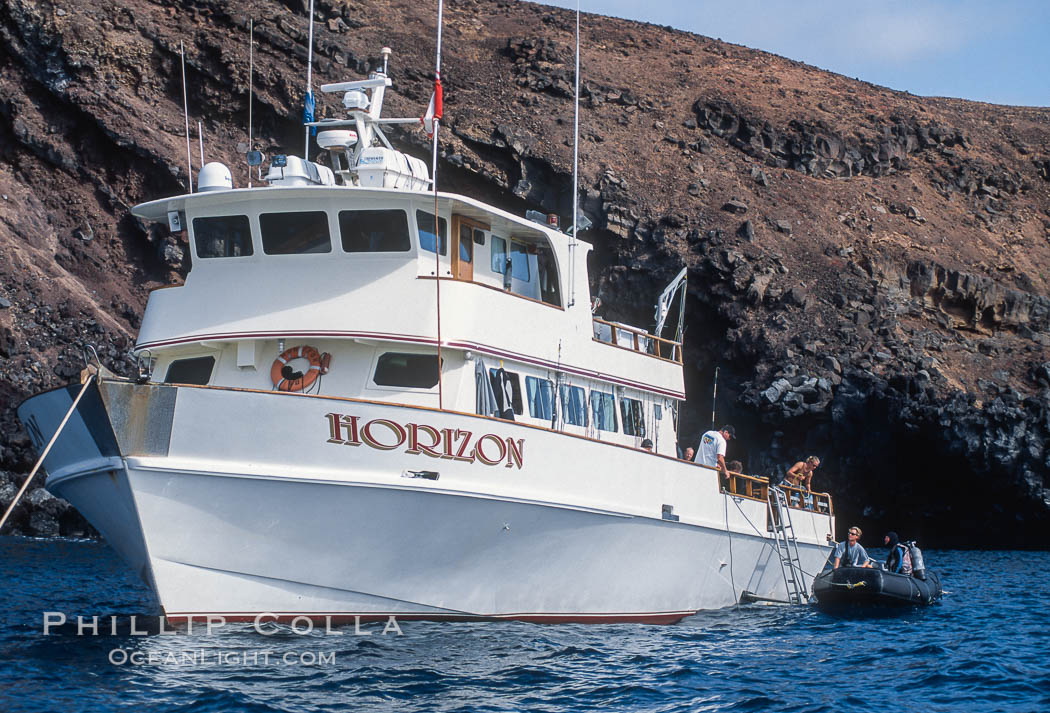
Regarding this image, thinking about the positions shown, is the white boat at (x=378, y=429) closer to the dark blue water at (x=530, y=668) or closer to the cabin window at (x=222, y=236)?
the cabin window at (x=222, y=236)

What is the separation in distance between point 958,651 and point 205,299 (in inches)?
413

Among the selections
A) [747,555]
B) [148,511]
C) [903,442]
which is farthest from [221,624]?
[903,442]

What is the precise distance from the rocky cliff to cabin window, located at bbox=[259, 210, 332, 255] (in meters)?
18.8

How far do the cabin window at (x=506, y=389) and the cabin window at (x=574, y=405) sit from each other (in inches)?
39.4

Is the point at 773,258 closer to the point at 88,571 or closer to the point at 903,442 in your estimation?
the point at 903,442

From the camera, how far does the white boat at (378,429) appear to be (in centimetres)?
1132

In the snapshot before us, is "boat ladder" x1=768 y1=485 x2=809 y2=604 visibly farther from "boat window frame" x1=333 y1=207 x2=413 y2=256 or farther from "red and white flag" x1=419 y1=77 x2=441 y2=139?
"red and white flag" x1=419 y1=77 x2=441 y2=139

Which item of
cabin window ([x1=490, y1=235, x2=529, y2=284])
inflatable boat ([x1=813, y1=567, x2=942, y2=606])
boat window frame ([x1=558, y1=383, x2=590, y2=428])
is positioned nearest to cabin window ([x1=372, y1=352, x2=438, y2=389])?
cabin window ([x1=490, y1=235, x2=529, y2=284])

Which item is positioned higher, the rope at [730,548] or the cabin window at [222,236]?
the cabin window at [222,236]

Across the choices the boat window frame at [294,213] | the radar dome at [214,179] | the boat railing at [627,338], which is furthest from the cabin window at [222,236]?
the boat railing at [627,338]

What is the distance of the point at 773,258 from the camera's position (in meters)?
39.4

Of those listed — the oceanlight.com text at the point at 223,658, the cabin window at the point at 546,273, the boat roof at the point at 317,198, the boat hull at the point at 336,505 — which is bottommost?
the oceanlight.com text at the point at 223,658

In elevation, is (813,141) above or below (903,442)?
above

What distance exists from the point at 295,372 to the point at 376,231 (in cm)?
202
